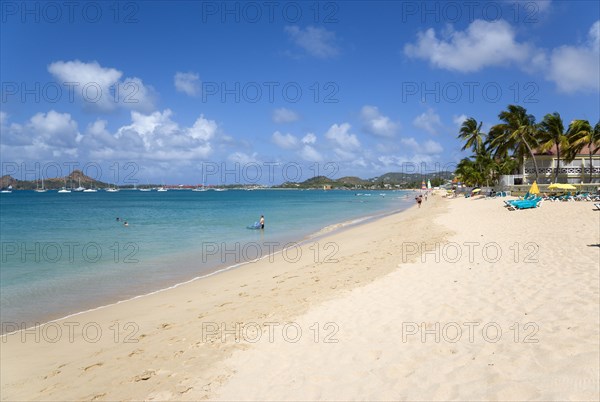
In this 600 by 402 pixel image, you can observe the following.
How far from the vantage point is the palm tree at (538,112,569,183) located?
45.4 meters

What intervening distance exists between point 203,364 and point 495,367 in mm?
3860

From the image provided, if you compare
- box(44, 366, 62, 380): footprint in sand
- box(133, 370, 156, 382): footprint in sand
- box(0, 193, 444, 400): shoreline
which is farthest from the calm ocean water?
box(133, 370, 156, 382): footprint in sand

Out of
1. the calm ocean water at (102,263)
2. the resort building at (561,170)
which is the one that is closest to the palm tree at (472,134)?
the resort building at (561,170)

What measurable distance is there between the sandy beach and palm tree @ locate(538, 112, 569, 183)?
41.8m

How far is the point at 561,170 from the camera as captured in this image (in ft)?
163

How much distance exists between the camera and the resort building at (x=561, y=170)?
159ft

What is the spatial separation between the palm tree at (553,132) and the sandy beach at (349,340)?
41.8m

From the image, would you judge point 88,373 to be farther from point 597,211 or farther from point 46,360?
point 597,211

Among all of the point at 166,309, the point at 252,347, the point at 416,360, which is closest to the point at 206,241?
the point at 166,309

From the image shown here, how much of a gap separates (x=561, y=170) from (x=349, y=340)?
54968mm

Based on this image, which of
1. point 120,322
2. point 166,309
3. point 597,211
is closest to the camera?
point 120,322

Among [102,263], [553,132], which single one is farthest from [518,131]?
[102,263]

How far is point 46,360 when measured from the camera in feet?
22.0

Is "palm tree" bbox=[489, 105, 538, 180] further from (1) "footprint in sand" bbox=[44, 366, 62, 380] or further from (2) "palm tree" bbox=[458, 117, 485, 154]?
(1) "footprint in sand" bbox=[44, 366, 62, 380]
